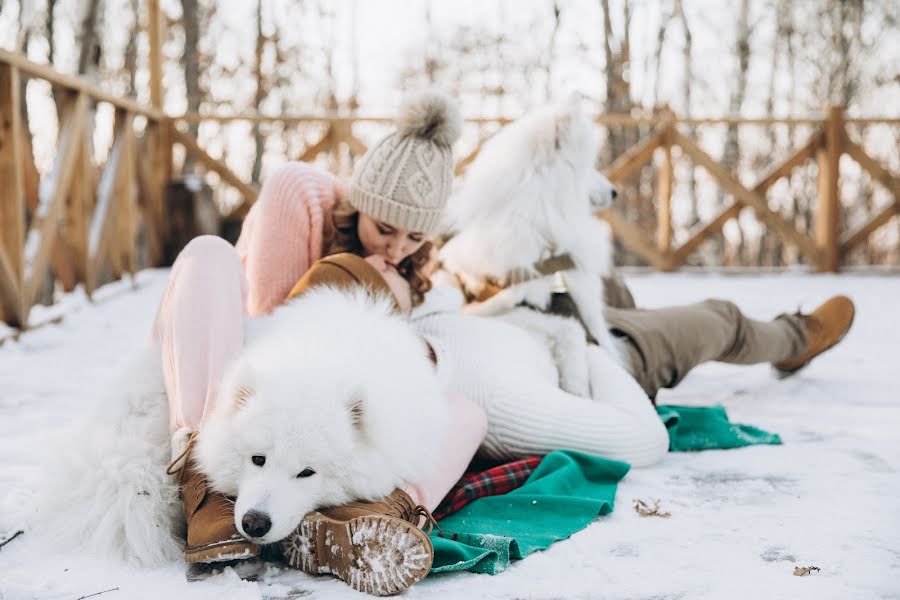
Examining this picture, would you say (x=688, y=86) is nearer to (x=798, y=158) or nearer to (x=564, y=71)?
(x=564, y=71)

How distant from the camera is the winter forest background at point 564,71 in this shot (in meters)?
14.3

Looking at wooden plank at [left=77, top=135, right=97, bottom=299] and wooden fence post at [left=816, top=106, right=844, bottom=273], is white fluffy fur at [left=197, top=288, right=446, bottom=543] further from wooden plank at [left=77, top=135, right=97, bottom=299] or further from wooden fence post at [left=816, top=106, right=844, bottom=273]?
wooden fence post at [left=816, top=106, right=844, bottom=273]

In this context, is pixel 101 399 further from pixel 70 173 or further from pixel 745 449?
pixel 70 173

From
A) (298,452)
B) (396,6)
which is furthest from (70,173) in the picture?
(396,6)

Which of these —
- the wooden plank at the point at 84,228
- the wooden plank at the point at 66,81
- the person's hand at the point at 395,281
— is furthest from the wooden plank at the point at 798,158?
the person's hand at the point at 395,281

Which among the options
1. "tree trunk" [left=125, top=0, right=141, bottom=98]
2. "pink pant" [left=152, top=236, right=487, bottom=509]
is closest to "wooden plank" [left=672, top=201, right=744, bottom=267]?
"pink pant" [left=152, top=236, right=487, bottom=509]

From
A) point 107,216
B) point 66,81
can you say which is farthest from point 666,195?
point 66,81

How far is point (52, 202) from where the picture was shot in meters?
4.70

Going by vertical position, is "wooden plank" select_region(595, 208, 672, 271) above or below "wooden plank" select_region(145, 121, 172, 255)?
below

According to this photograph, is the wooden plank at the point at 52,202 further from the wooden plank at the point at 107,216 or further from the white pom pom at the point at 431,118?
the white pom pom at the point at 431,118

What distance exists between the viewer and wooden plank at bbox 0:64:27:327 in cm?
401

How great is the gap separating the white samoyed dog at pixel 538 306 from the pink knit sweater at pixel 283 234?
418 millimetres

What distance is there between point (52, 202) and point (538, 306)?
3.21 m

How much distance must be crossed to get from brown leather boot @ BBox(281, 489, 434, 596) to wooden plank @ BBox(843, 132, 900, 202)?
7632 millimetres
